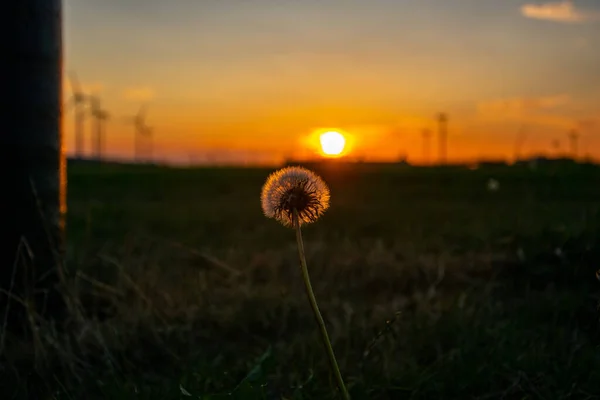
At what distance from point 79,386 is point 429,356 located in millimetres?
1428

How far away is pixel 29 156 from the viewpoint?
344 centimetres

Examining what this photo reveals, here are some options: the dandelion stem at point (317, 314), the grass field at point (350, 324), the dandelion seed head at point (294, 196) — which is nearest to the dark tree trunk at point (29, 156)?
the grass field at point (350, 324)

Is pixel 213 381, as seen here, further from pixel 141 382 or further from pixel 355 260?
pixel 355 260

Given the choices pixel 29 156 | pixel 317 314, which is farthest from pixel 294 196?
pixel 29 156

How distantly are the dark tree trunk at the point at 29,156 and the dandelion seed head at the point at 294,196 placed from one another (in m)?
1.84

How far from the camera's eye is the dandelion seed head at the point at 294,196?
5.85ft

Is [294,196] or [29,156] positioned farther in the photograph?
[29,156]

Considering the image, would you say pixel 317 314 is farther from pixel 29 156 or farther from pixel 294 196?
pixel 29 156

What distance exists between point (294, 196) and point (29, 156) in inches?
83.4

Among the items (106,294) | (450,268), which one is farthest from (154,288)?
(450,268)

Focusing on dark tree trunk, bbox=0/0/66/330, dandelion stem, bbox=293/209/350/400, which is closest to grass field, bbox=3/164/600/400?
dark tree trunk, bbox=0/0/66/330

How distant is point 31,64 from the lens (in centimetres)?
346

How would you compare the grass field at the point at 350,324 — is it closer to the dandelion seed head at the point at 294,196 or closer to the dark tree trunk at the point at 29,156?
the dark tree trunk at the point at 29,156

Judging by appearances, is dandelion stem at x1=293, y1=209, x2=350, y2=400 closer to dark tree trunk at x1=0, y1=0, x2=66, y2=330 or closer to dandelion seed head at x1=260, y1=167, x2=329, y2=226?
dandelion seed head at x1=260, y1=167, x2=329, y2=226
